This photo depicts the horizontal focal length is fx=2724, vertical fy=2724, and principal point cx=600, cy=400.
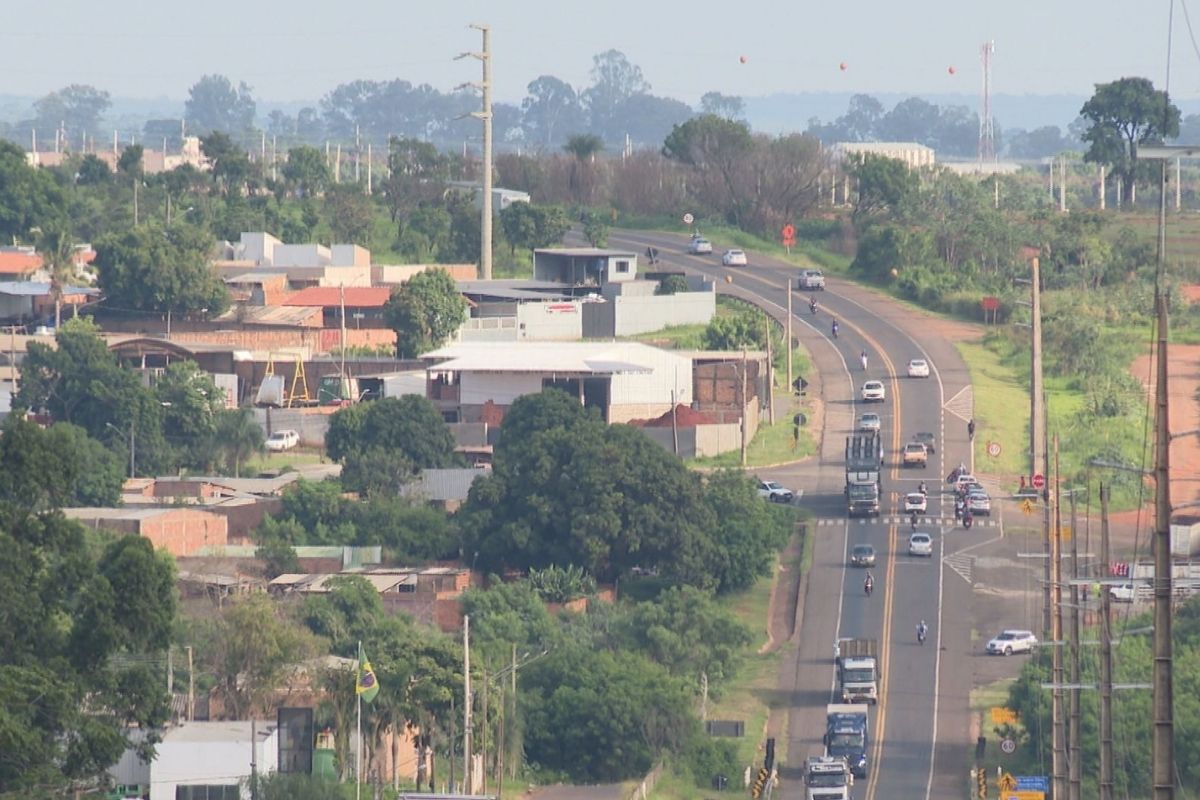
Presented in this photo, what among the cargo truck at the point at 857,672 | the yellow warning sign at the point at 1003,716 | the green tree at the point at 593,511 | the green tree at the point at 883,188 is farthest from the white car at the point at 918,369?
the yellow warning sign at the point at 1003,716

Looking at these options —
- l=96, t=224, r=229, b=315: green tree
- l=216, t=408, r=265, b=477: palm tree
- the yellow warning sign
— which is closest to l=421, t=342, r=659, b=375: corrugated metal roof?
l=216, t=408, r=265, b=477: palm tree

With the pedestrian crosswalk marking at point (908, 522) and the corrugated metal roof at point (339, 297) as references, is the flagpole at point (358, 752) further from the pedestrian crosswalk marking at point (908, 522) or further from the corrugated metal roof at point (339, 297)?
the corrugated metal roof at point (339, 297)

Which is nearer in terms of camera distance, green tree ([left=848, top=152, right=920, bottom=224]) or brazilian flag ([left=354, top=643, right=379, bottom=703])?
brazilian flag ([left=354, top=643, right=379, bottom=703])

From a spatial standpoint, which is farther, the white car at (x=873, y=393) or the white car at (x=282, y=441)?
the white car at (x=873, y=393)

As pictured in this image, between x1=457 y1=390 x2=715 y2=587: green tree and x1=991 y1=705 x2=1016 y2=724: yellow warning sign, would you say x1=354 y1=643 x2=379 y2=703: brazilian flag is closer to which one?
x1=991 y1=705 x2=1016 y2=724: yellow warning sign

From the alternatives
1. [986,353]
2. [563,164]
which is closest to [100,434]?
[986,353]

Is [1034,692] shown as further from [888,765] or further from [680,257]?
[680,257]

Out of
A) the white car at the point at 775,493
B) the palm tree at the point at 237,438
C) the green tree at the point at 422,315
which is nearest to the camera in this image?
the white car at the point at 775,493
